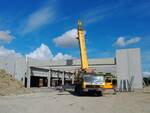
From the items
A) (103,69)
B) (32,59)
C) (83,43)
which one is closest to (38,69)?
(32,59)

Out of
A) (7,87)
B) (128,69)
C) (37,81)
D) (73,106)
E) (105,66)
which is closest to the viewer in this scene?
(73,106)

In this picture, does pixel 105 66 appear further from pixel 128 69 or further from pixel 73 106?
pixel 73 106

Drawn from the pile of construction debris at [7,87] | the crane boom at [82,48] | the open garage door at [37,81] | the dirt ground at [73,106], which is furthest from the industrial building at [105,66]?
the dirt ground at [73,106]

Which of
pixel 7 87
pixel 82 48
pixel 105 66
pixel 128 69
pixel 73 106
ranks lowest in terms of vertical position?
pixel 73 106

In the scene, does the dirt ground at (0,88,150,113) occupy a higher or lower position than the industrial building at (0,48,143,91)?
lower

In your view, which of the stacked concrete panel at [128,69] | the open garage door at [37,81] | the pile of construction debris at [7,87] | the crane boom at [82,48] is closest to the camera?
the pile of construction debris at [7,87]

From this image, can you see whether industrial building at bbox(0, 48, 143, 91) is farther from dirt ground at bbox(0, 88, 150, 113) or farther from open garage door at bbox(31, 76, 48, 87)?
dirt ground at bbox(0, 88, 150, 113)

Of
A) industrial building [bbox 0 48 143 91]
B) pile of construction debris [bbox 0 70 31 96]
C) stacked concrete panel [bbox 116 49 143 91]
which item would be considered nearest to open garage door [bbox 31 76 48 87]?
industrial building [bbox 0 48 143 91]

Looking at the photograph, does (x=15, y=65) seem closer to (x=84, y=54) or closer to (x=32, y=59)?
(x=32, y=59)

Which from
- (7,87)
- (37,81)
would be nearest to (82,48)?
(7,87)

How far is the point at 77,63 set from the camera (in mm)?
50469

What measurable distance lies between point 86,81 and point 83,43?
21.6 ft

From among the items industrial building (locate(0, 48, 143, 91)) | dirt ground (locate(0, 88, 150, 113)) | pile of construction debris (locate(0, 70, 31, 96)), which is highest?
industrial building (locate(0, 48, 143, 91))

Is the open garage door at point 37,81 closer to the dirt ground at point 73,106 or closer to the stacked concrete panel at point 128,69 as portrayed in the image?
the stacked concrete panel at point 128,69
